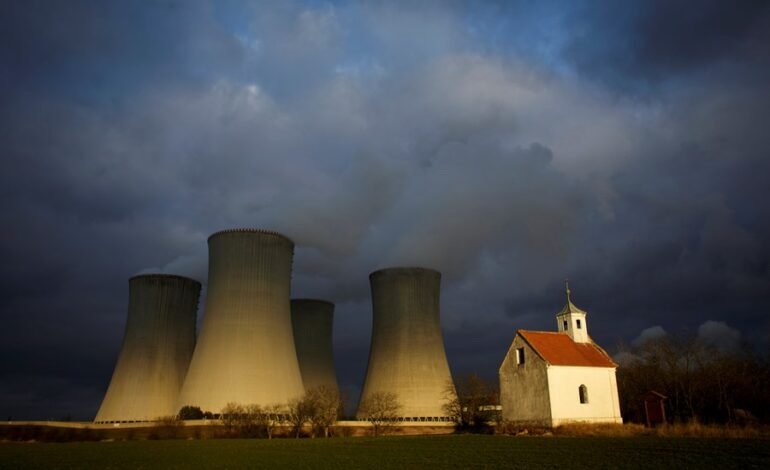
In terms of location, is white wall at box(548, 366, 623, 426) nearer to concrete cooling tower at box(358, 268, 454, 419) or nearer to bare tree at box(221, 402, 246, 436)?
concrete cooling tower at box(358, 268, 454, 419)

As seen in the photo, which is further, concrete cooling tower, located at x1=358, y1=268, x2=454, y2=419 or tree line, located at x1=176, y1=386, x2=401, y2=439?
concrete cooling tower, located at x1=358, y1=268, x2=454, y2=419

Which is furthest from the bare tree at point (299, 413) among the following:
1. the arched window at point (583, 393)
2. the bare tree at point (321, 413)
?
the arched window at point (583, 393)

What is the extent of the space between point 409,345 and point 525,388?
9488mm

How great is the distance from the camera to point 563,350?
23594mm

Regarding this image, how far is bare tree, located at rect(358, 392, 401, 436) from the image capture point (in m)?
29.6

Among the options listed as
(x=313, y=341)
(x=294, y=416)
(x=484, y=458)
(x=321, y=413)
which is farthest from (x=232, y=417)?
(x=484, y=458)

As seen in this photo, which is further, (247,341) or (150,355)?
(150,355)

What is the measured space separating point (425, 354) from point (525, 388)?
9289 millimetres

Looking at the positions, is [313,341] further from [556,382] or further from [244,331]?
[556,382]

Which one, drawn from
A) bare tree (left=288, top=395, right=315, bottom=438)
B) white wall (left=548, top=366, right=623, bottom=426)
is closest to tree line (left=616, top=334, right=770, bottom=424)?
white wall (left=548, top=366, right=623, bottom=426)

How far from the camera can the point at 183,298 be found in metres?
34.4

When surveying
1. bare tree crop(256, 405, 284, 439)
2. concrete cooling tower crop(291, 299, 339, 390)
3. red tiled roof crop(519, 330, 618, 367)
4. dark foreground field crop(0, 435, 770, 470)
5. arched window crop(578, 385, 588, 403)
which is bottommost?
dark foreground field crop(0, 435, 770, 470)

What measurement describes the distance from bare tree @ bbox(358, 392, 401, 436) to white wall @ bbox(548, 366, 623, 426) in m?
10.3

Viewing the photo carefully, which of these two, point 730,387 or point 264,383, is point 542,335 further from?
point 264,383
